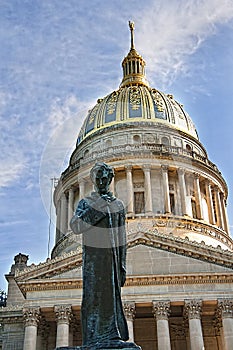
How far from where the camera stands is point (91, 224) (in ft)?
24.4

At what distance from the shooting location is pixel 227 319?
3269 cm

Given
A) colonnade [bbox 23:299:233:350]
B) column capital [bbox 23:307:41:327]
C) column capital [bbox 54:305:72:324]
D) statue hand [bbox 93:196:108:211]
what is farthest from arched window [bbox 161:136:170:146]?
statue hand [bbox 93:196:108:211]

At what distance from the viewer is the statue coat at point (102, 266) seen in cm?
700

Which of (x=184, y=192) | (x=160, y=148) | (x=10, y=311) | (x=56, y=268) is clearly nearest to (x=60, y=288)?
(x=56, y=268)

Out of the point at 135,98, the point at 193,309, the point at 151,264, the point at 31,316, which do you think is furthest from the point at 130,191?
the point at 31,316

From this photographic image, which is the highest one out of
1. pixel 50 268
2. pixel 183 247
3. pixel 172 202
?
pixel 172 202

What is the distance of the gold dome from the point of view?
61.0 metres

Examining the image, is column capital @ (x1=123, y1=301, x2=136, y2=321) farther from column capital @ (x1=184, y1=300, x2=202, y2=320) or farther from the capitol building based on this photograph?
column capital @ (x1=184, y1=300, x2=202, y2=320)

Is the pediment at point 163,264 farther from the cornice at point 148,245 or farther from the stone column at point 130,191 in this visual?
the stone column at point 130,191

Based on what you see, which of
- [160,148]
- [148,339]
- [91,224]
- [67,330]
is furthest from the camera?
[160,148]

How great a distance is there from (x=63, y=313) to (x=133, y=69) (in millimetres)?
44568

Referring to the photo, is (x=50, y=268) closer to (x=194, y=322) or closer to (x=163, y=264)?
(x=163, y=264)

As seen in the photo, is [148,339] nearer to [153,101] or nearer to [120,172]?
[120,172]

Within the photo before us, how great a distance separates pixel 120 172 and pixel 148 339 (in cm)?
2173
